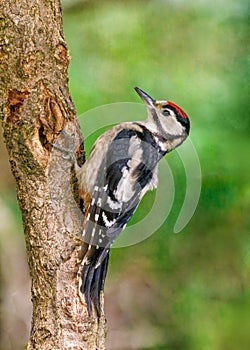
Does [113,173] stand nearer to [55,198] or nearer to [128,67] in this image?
[55,198]

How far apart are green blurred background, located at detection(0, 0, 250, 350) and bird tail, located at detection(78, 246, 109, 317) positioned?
624mm

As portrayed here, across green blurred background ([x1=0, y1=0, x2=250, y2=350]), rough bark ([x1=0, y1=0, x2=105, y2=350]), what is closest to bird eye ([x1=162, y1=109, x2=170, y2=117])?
green blurred background ([x1=0, y1=0, x2=250, y2=350])

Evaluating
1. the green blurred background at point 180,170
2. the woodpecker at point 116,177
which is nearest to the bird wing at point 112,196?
the woodpecker at point 116,177

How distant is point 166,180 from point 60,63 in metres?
0.85

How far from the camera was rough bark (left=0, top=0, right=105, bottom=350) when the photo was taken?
81.6 inches

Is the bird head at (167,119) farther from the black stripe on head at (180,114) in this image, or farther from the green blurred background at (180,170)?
the green blurred background at (180,170)

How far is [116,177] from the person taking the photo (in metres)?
2.25

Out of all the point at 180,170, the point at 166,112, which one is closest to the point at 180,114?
the point at 166,112

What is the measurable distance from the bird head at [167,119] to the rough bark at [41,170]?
0.46m

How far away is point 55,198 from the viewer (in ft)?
6.91

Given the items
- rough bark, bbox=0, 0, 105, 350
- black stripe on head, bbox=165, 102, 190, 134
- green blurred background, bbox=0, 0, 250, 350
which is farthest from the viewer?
green blurred background, bbox=0, 0, 250, 350

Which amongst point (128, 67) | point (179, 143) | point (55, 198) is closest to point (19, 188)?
point (55, 198)

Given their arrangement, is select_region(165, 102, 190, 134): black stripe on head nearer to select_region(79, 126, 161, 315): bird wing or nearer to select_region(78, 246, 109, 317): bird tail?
select_region(79, 126, 161, 315): bird wing

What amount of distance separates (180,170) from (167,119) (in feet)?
1.38
